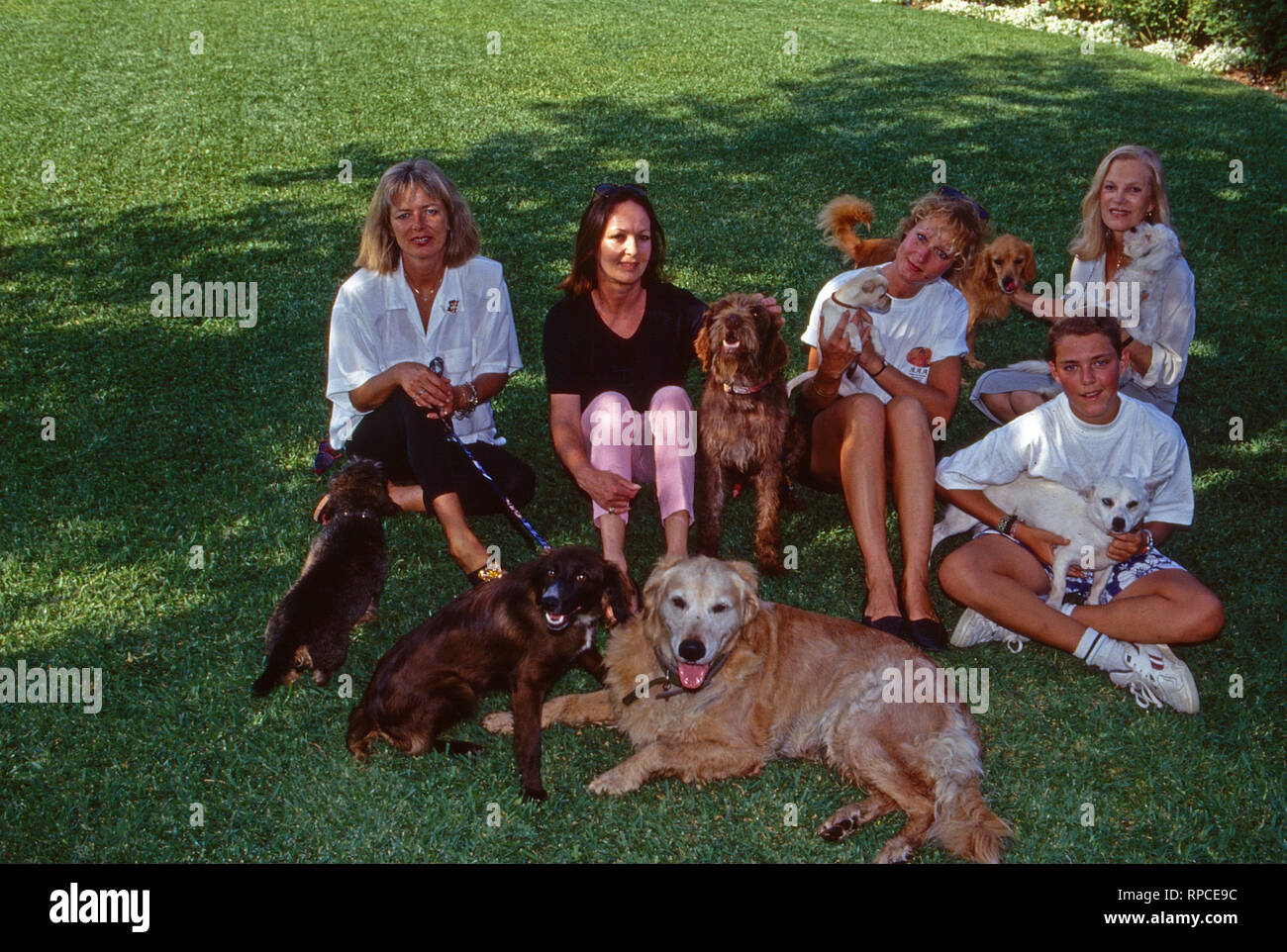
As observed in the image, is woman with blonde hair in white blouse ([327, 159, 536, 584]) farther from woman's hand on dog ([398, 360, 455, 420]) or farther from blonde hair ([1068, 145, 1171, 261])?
blonde hair ([1068, 145, 1171, 261])

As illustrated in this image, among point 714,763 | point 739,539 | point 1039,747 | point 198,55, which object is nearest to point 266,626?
point 714,763

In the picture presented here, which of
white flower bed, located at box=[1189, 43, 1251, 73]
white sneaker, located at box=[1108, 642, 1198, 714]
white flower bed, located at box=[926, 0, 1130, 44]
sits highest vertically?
white flower bed, located at box=[926, 0, 1130, 44]

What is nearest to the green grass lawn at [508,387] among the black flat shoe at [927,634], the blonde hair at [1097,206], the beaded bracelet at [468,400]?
the black flat shoe at [927,634]

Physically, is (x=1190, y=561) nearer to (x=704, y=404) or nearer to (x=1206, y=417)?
(x=1206, y=417)

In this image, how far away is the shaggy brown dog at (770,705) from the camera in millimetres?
3906

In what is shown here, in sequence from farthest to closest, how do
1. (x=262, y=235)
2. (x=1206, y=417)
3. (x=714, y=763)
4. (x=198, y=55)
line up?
(x=198, y=55) → (x=262, y=235) → (x=1206, y=417) → (x=714, y=763)

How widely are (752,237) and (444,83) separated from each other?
23.1 ft

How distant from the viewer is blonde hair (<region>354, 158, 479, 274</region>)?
520cm

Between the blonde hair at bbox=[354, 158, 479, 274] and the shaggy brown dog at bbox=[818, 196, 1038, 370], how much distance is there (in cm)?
348

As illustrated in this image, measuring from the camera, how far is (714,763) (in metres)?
4.11

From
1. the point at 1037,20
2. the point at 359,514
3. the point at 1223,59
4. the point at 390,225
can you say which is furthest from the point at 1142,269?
the point at 1037,20

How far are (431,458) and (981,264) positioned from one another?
4.91 m

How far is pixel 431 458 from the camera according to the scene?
17.0 ft

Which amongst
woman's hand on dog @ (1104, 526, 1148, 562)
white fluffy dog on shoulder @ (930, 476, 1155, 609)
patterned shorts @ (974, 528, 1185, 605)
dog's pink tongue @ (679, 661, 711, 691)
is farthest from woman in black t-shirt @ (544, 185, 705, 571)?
woman's hand on dog @ (1104, 526, 1148, 562)
